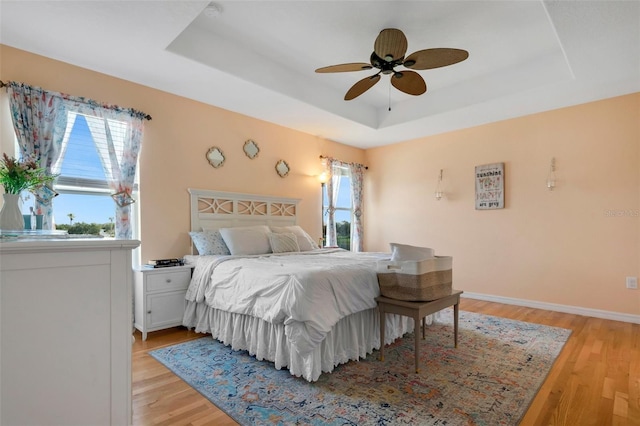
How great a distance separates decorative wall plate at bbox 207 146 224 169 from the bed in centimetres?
92

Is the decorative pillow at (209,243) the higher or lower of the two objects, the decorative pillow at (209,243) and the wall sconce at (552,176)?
the lower

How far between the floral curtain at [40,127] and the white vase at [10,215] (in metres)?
1.58

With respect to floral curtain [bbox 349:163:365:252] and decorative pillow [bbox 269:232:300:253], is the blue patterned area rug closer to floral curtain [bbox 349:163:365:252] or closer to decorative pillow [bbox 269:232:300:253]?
decorative pillow [bbox 269:232:300:253]

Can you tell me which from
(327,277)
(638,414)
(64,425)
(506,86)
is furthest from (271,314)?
(506,86)

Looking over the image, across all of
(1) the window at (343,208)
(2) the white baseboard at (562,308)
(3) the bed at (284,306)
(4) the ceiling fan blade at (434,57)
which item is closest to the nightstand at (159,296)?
(3) the bed at (284,306)

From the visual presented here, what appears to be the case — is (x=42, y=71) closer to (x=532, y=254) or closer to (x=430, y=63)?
(x=430, y=63)

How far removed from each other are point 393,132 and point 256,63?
8.49ft

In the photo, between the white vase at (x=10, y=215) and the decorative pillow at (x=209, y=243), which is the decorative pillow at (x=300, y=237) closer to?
the decorative pillow at (x=209, y=243)

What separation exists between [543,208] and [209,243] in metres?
4.32

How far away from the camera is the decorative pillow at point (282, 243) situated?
12.9 feet

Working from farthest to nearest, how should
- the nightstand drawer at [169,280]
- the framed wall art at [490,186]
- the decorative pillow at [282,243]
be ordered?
the framed wall art at [490,186] < the decorative pillow at [282,243] < the nightstand drawer at [169,280]

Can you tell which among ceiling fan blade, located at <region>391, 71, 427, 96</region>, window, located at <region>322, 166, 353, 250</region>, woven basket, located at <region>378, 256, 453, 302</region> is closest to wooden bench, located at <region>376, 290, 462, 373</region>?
woven basket, located at <region>378, 256, 453, 302</region>

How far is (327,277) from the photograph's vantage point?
7.86 ft

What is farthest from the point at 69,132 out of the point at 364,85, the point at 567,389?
the point at 567,389
